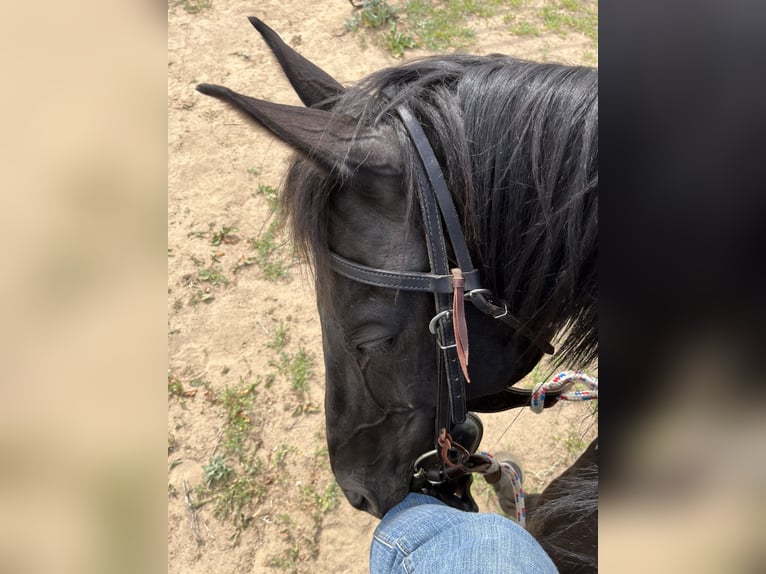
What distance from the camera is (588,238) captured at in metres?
1.20

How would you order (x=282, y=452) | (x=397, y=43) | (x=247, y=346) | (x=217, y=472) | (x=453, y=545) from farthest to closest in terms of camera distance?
(x=397, y=43), (x=247, y=346), (x=282, y=452), (x=217, y=472), (x=453, y=545)

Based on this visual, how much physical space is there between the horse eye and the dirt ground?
28.0 inches

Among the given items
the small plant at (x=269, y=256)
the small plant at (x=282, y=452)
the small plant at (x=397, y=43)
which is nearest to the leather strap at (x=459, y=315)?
the small plant at (x=282, y=452)

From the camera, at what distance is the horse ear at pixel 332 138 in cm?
111

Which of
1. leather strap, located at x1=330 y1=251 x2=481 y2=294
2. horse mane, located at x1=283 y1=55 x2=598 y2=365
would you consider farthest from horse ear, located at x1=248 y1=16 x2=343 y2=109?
leather strap, located at x1=330 y1=251 x2=481 y2=294

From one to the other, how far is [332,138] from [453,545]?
961mm

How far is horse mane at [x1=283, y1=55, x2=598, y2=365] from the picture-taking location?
1.23 m

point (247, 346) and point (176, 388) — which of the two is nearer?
point (176, 388)

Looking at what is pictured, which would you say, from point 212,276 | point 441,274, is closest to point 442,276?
point 441,274

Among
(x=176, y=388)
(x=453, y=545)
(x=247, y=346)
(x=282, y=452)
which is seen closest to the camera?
(x=453, y=545)

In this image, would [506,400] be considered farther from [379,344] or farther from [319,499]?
[319,499]

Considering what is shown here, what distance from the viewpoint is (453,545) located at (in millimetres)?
1229

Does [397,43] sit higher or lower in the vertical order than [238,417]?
higher
